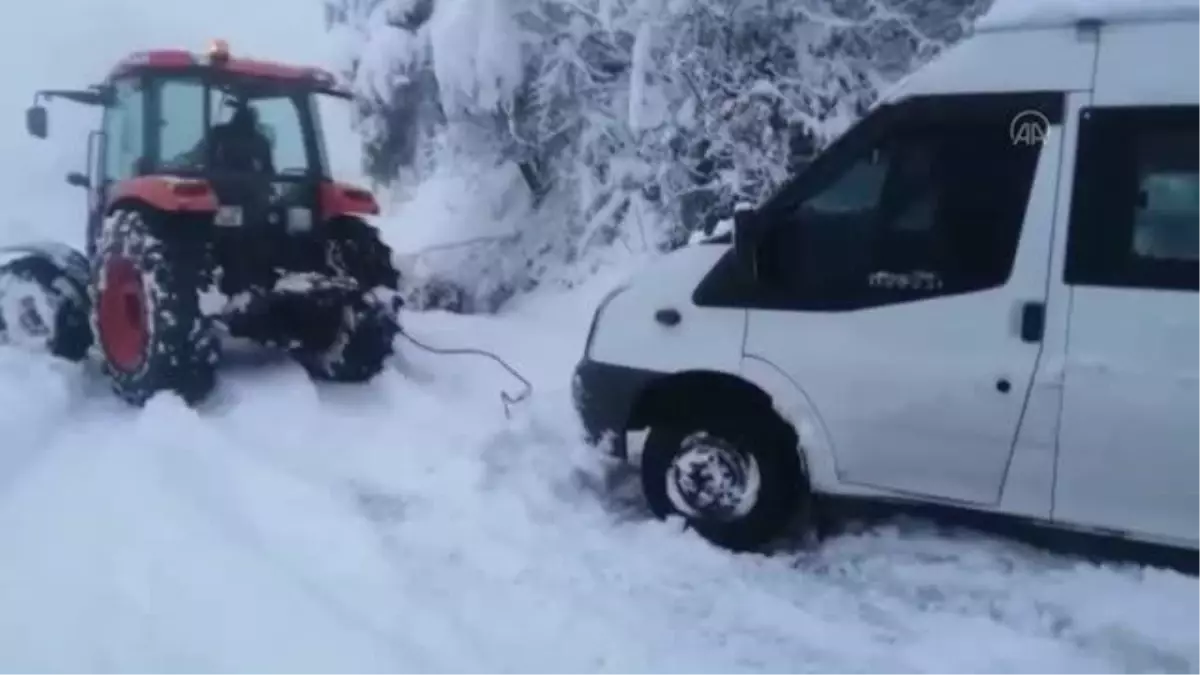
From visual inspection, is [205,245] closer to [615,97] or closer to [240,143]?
[240,143]

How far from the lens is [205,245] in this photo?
8.26 m

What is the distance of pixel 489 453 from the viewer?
23.2ft

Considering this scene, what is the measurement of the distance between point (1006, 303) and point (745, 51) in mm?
6241

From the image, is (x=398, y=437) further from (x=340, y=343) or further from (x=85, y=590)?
(x=85, y=590)

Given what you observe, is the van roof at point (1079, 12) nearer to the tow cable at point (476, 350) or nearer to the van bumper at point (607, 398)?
the van bumper at point (607, 398)

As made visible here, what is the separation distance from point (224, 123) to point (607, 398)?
4064mm

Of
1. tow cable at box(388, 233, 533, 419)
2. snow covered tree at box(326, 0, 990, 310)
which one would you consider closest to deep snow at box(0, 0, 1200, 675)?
tow cable at box(388, 233, 533, 419)

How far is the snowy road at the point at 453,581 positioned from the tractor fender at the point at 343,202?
86.7 inches

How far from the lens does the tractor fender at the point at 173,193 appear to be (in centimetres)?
786

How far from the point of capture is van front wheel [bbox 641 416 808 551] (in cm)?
584

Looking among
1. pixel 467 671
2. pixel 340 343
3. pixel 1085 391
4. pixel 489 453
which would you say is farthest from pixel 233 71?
pixel 1085 391

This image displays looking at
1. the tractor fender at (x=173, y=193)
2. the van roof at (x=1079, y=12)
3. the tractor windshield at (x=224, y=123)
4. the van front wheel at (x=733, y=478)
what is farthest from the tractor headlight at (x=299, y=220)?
the van roof at (x=1079, y=12)

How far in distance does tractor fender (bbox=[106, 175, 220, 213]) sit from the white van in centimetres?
334

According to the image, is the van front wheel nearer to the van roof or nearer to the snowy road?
the snowy road
